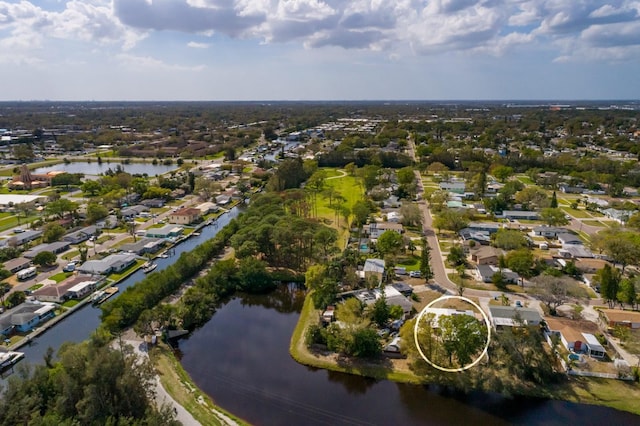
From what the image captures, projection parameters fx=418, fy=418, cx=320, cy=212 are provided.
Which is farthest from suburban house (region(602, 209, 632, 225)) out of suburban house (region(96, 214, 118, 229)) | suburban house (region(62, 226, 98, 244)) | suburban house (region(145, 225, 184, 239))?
suburban house (region(62, 226, 98, 244))

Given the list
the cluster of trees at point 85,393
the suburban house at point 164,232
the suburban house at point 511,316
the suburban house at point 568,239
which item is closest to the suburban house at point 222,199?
the suburban house at point 164,232

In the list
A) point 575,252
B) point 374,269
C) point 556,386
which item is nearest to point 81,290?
point 374,269

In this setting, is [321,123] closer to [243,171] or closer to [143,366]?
[243,171]

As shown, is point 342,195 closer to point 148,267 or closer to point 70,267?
point 148,267

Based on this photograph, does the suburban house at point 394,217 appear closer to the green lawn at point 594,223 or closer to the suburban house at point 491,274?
the suburban house at point 491,274

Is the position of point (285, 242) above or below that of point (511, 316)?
above
